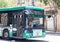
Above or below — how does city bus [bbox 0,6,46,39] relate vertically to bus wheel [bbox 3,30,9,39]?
above

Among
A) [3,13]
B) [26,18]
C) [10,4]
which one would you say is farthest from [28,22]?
[10,4]

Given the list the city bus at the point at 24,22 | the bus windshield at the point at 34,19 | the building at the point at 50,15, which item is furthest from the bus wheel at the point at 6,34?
the building at the point at 50,15

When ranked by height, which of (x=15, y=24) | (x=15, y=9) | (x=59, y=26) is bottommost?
(x=59, y=26)

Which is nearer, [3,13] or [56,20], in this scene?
[3,13]

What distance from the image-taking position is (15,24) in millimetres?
19688

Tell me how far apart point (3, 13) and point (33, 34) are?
373 cm

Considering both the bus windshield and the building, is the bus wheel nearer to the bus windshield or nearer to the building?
the bus windshield

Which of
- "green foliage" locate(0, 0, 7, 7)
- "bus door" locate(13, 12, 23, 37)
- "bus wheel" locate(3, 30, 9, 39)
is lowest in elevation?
"bus wheel" locate(3, 30, 9, 39)

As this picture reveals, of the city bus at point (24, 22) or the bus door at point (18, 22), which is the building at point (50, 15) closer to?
the city bus at point (24, 22)

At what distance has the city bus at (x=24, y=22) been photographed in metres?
18.8

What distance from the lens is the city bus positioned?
738 inches

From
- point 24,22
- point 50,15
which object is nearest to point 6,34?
point 24,22

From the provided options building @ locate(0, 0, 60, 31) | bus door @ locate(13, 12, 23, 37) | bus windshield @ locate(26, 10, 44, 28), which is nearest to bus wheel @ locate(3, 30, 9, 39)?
bus door @ locate(13, 12, 23, 37)

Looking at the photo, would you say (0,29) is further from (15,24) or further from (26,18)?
(26,18)
